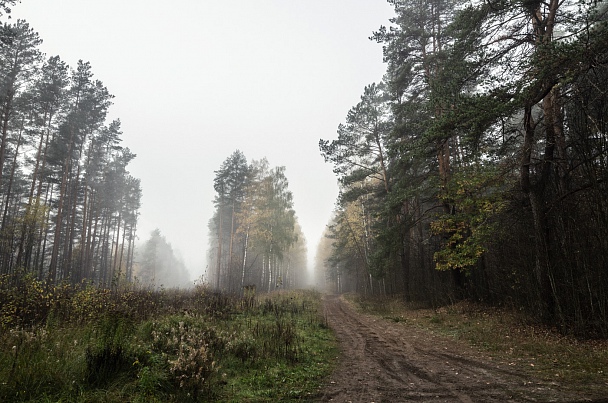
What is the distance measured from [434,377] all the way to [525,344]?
3978mm

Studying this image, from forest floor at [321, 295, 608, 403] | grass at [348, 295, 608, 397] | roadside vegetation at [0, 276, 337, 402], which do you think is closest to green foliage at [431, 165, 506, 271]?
grass at [348, 295, 608, 397]

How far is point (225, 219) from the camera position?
3859cm

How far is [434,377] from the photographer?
18.7 feet

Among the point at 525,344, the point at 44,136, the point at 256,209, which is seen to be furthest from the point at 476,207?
the point at 44,136

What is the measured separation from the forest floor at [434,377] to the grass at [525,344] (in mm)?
180

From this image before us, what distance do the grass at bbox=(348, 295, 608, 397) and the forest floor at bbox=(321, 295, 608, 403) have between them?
0.59ft

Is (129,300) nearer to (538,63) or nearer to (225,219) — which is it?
(538,63)

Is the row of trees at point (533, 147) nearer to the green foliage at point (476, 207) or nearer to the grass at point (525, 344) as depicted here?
the green foliage at point (476, 207)

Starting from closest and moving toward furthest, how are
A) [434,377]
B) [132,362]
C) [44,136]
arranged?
1. [132,362]
2. [434,377]
3. [44,136]

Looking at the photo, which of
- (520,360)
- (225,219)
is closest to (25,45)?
(225,219)

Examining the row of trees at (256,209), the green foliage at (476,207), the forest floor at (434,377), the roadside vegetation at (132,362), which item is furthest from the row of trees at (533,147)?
the row of trees at (256,209)

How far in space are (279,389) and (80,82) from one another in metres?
30.3

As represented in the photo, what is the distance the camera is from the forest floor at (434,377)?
4.63 metres

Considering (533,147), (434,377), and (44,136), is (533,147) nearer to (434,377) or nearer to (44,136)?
(434,377)
